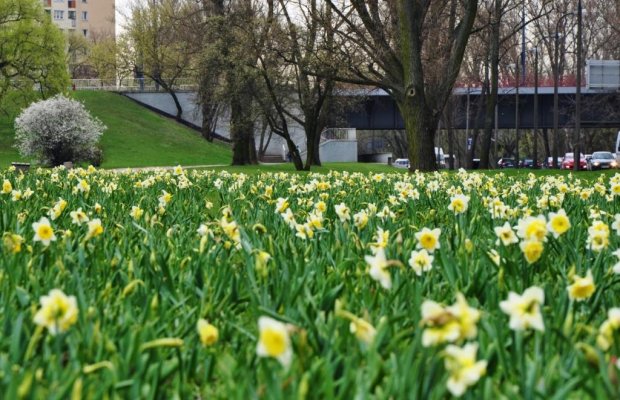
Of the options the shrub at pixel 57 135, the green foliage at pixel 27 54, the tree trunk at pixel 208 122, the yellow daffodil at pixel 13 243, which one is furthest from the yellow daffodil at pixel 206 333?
the tree trunk at pixel 208 122

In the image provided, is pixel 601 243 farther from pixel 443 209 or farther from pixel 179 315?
pixel 443 209

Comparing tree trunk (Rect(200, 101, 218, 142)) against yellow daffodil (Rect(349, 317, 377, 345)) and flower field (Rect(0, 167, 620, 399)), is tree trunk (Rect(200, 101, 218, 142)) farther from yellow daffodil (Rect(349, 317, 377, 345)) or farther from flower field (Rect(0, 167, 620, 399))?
yellow daffodil (Rect(349, 317, 377, 345))

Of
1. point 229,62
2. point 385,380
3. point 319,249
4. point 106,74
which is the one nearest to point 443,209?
point 319,249

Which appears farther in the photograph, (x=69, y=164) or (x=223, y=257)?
(x=69, y=164)

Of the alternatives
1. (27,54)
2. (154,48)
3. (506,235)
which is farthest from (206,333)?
(154,48)

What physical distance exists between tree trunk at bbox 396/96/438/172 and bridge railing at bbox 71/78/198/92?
2013 inches

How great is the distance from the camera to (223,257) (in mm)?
3754

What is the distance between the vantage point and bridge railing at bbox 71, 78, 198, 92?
A: 2960 inches

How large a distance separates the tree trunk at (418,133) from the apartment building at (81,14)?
349ft

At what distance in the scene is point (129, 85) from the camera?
255 ft

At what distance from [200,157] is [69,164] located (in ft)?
70.0

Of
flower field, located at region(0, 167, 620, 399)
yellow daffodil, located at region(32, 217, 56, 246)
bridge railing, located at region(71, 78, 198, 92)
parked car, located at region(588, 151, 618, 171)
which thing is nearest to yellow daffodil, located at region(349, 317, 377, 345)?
flower field, located at region(0, 167, 620, 399)

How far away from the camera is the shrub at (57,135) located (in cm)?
3941

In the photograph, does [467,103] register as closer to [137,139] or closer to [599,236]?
[137,139]
